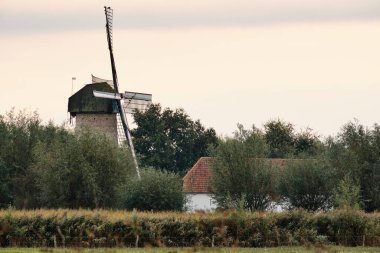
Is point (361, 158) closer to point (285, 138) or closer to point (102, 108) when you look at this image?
point (102, 108)

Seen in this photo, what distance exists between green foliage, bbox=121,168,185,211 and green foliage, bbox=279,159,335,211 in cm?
1003

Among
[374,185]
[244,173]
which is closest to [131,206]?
[244,173]

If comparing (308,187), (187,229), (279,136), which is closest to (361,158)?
(308,187)

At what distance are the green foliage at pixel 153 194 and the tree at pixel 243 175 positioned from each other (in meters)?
5.90

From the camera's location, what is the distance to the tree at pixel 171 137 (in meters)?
135

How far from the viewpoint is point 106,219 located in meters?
61.5

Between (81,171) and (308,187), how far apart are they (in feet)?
53.4

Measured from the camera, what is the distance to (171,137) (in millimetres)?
137125

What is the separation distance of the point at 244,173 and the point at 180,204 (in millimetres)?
7858

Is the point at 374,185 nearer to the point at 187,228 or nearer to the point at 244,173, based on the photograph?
the point at 244,173

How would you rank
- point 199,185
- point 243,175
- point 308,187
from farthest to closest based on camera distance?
1. point 199,185
2. point 308,187
3. point 243,175

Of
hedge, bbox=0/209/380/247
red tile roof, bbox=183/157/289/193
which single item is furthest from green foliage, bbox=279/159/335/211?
hedge, bbox=0/209/380/247

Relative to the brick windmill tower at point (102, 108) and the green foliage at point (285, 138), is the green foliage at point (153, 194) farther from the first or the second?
the green foliage at point (285, 138)

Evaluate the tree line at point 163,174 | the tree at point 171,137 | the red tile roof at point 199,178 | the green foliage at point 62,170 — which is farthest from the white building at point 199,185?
the tree at point 171,137
